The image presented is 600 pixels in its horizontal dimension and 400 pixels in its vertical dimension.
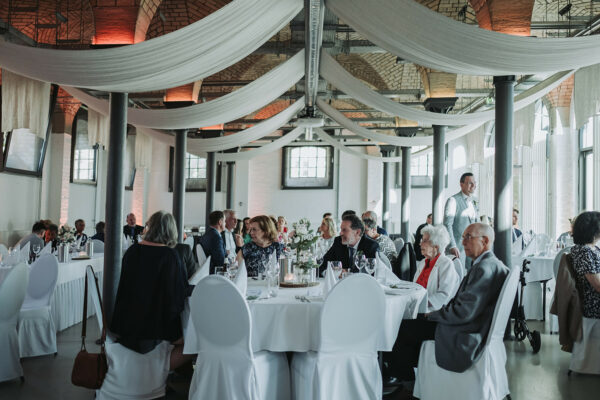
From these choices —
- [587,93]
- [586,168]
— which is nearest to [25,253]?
[587,93]

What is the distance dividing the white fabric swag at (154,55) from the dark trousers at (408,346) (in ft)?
9.26

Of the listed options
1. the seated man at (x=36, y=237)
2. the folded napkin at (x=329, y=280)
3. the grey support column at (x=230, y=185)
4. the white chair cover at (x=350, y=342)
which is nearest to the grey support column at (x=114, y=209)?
the seated man at (x=36, y=237)

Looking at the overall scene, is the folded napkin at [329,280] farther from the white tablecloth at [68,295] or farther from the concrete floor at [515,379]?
the white tablecloth at [68,295]

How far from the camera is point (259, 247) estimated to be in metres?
4.86

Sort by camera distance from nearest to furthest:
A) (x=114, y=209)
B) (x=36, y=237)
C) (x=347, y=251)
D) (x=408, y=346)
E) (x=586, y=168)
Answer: (x=408, y=346), (x=114, y=209), (x=347, y=251), (x=36, y=237), (x=586, y=168)

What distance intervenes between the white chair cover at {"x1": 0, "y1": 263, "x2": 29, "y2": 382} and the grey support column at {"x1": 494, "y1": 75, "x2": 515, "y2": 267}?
4756mm

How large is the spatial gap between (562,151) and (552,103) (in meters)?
1.25

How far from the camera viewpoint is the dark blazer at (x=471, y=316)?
10.2 ft

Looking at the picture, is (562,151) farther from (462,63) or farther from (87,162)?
(87,162)

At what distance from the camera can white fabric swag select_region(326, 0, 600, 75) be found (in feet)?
13.3

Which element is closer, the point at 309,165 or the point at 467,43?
the point at 467,43

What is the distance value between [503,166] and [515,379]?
2.45m

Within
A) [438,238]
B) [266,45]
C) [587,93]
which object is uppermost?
[266,45]

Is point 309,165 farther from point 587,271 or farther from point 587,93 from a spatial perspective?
point 587,271
